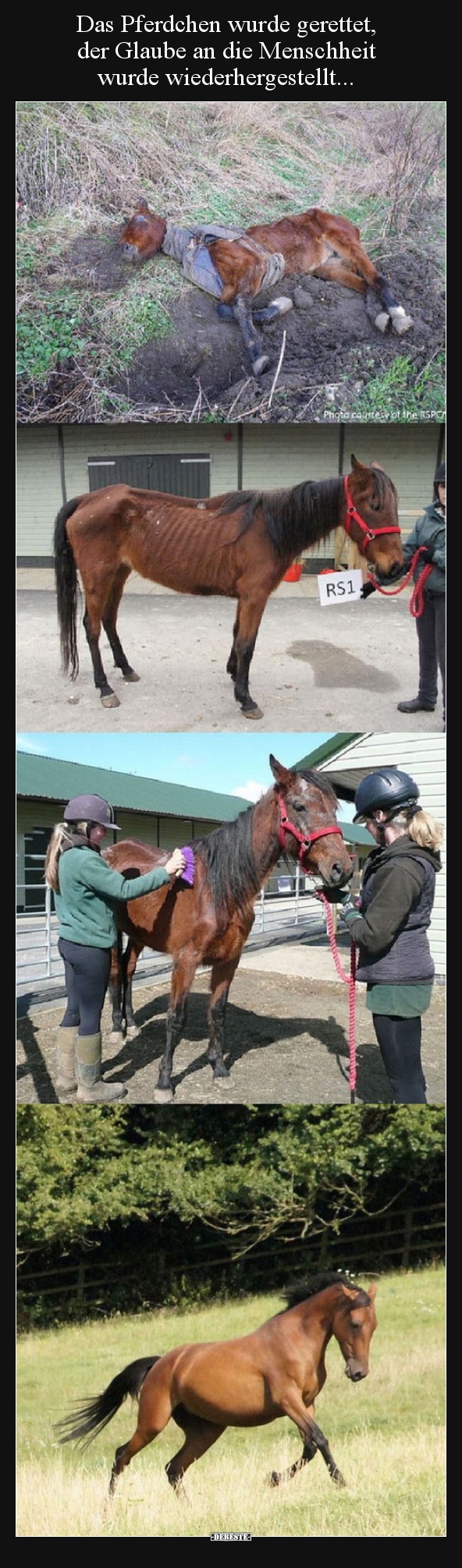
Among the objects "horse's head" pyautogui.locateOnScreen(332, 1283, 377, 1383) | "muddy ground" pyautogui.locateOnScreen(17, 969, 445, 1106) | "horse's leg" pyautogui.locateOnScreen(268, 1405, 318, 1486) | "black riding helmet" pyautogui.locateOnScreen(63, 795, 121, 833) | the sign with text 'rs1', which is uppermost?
the sign with text 'rs1'

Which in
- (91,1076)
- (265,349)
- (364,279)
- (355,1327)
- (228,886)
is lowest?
(355,1327)

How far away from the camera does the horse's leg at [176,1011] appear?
12.7 feet

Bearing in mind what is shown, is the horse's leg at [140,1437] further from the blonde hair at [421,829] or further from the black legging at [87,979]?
the blonde hair at [421,829]

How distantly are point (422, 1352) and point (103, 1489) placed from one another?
2116 mm

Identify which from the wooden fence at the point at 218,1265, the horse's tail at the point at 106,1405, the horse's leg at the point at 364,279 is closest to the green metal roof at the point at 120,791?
the horse's tail at the point at 106,1405

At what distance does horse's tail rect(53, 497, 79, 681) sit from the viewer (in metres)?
5.10

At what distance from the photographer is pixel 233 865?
3883 mm

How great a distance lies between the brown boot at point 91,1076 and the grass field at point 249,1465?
1.38m

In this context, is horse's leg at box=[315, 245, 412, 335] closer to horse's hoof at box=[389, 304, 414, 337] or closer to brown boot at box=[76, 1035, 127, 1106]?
horse's hoof at box=[389, 304, 414, 337]

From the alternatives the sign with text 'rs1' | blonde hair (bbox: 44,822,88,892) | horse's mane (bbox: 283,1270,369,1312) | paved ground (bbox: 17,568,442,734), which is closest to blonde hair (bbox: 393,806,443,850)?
blonde hair (bbox: 44,822,88,892)

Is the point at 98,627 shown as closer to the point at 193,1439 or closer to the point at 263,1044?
the point at 263,1044

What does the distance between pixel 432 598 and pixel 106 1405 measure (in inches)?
156

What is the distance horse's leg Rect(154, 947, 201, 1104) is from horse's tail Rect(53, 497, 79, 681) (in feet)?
6.69

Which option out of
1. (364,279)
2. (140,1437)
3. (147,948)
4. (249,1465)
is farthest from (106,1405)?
(364,279)
